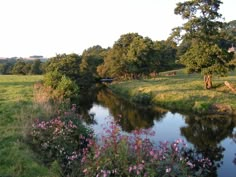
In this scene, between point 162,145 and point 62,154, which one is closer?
point 162,145

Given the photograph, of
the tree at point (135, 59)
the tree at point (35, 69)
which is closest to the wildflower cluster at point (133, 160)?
the tree at point (135, 59)

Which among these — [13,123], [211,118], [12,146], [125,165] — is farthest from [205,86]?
[125,165]

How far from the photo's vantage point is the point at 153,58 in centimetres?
7188

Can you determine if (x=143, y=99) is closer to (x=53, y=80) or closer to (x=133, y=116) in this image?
(x=133, y=116)

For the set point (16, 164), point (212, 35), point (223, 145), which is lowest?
point (223, 145)

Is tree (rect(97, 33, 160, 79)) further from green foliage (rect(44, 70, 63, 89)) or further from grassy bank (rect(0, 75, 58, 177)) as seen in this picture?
grassy bank (rect(0, 75, 58, 177))

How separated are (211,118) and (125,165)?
76.2 feet

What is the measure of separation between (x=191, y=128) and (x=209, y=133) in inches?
86.3

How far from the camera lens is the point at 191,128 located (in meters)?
28.0

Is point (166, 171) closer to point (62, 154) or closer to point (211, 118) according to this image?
point (62, 154)

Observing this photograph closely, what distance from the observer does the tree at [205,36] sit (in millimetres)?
41344

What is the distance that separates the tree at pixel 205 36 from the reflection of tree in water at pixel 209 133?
1193cm

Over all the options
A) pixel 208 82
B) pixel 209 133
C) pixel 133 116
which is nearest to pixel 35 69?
pixel 208 82

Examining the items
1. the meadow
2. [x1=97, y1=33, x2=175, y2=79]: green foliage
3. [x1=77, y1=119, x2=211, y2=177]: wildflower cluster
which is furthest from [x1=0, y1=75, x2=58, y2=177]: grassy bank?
[x1=97, y1=33, x2=175, y2=79]: green foliage
